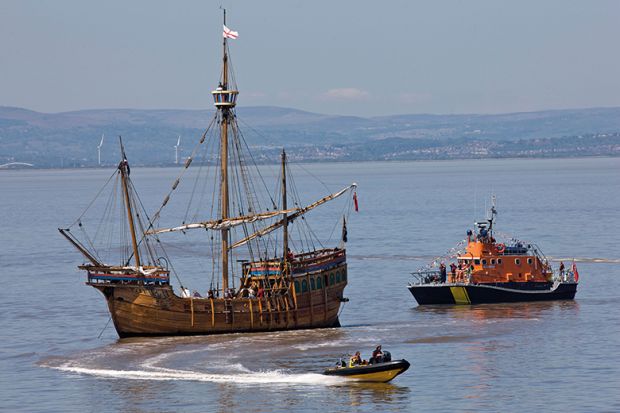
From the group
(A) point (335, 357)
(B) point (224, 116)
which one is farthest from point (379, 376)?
(B) point (224, 116)

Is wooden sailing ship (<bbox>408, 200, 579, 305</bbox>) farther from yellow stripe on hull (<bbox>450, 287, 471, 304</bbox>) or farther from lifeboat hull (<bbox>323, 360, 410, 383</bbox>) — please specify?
lifeboat hull (<bbox>323, 360, 410, 383</bbox>)

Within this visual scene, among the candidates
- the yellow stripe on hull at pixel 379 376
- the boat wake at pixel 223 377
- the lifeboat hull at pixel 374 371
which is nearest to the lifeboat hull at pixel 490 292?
the boat wake at pixel 223 377

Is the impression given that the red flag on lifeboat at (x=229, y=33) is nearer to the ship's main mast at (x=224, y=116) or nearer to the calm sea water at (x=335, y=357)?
the ship's main mast at (x=224, y=116)

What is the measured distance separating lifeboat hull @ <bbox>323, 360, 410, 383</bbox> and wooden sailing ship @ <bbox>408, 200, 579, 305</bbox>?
98.8 ft

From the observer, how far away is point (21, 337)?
88312 mm

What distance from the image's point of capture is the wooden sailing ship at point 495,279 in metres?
99.8

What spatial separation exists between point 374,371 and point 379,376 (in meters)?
0.47

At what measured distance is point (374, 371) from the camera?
69.4 metres

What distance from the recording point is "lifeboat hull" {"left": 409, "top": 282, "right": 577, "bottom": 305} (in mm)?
99375

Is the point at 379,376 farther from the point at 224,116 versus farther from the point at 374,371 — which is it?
the point at 224,116

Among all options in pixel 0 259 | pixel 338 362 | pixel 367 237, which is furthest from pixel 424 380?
pixel 367 237

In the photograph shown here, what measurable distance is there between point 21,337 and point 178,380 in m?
21.0

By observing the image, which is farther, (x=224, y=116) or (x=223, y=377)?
(x=224, y=116)

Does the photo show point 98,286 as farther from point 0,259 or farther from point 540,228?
point 540,228
